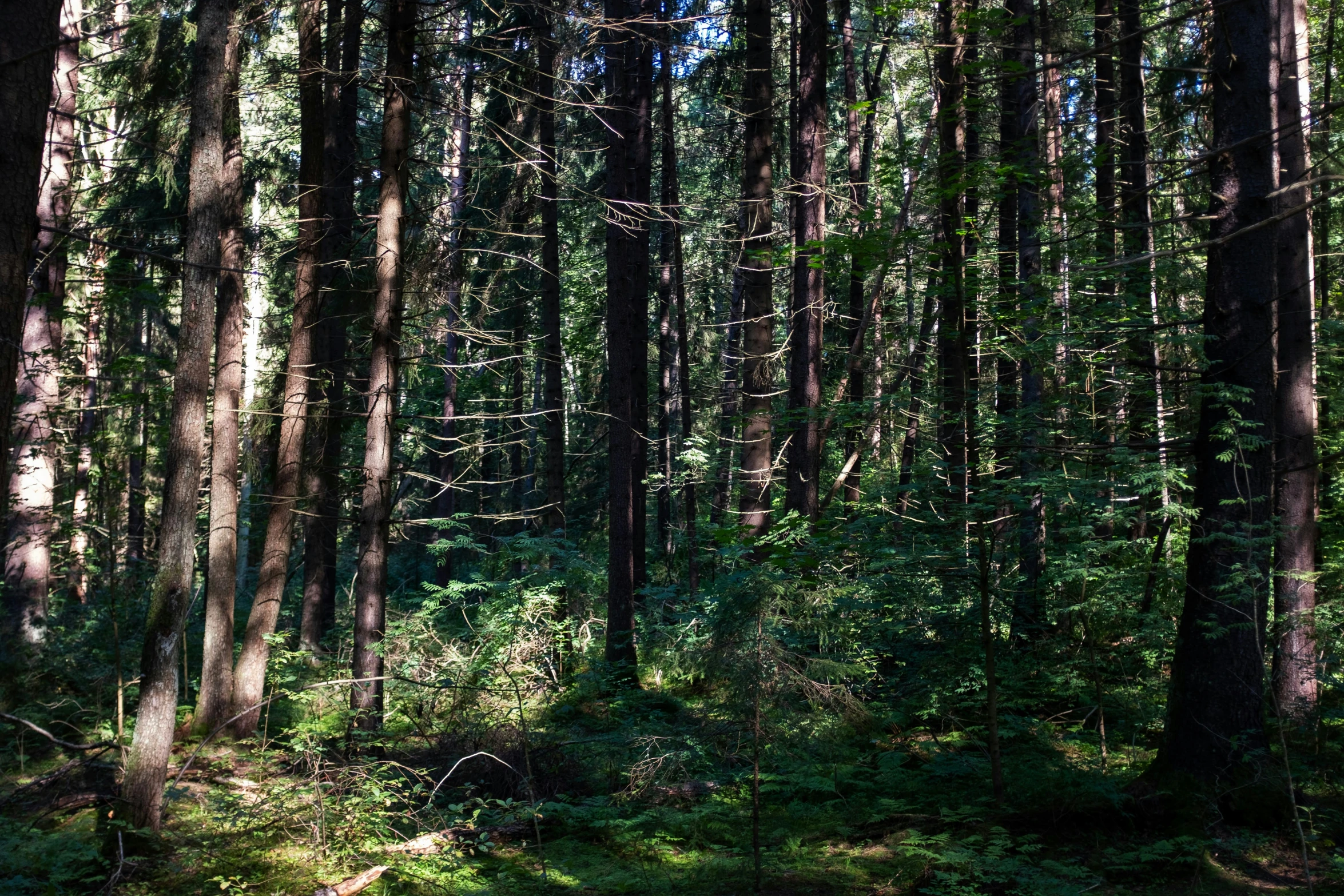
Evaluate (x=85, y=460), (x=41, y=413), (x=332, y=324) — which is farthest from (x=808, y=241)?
(x=85, y=460)

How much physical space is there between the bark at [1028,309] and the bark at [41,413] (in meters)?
12.0

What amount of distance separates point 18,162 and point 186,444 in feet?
8.27

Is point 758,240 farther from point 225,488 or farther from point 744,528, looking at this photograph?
point 225,488

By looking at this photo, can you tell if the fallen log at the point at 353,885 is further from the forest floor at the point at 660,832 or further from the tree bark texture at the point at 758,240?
the tree bark texture at the point at 758,240

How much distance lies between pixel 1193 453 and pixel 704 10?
13.2 m

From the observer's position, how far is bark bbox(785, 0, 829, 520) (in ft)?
39.7

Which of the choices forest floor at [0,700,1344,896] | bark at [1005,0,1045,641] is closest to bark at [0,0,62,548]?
forest floor at [0,700,1344,896]

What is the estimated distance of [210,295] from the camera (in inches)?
267

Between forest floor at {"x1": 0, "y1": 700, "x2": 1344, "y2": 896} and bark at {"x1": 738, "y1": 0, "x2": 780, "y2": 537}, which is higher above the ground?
bark at {"x1": 738, "y1": 0, "x2": 780, "y2": 537}

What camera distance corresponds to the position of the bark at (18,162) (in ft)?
14.6

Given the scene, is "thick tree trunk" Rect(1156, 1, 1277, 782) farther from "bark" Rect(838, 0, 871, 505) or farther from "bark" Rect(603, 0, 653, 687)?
"bark" Rect(838, 0, 871, 505)

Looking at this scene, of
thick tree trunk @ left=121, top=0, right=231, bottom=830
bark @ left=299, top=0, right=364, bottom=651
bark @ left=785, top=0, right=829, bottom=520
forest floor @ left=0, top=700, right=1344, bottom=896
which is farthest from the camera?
bark @ left=785, top=0, right=829, bottom=520

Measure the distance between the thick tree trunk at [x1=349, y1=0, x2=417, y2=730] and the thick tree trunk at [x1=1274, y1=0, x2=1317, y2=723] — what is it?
7899 millimetres

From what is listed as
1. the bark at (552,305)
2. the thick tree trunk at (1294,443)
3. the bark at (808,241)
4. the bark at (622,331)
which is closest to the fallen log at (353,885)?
the bark at (622,331)
